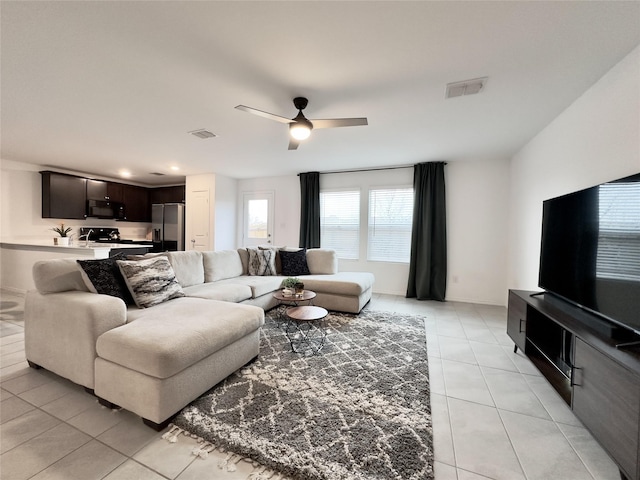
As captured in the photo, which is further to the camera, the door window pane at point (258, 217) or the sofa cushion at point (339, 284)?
the door window pane at point (258, 217)

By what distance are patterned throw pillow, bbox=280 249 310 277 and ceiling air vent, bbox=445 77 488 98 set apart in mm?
3046

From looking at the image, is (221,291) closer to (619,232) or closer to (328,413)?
(328,413)

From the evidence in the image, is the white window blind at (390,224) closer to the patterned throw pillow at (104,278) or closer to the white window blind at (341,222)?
the white window blind at (341,222)

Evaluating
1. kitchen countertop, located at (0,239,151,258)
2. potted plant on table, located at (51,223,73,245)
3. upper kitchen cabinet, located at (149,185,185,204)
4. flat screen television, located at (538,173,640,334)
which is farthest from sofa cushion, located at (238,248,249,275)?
flat screen television, located at (538,173,640,334)

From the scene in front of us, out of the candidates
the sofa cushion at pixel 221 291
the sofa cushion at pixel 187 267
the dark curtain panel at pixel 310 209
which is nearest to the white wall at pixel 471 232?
the dark curtain panel at pixel 310 209

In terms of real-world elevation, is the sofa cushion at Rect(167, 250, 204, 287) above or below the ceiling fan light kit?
below

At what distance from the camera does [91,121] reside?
3.05 meters

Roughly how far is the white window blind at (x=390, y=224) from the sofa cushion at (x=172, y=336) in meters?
3.48

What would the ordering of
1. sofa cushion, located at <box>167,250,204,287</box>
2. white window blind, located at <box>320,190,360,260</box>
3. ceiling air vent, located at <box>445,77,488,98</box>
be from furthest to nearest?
white window blind, located at <box>320,190,360,260</box>, sofa cushion, located at <box>167,250,204,287</box>, ceiling air vent, located at <box>445,77,488,98</box>

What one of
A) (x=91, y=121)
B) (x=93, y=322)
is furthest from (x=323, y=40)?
(x=91, y=121)

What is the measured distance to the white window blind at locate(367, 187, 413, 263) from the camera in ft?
16.4

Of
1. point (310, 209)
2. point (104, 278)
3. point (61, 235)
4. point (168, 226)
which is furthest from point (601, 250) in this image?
point (61, 235)

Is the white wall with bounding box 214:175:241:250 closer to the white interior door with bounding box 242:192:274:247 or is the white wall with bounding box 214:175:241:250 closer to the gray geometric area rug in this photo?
the white interior door with bounding box 242:192:274:247

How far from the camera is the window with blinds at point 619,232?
1.47 metres
